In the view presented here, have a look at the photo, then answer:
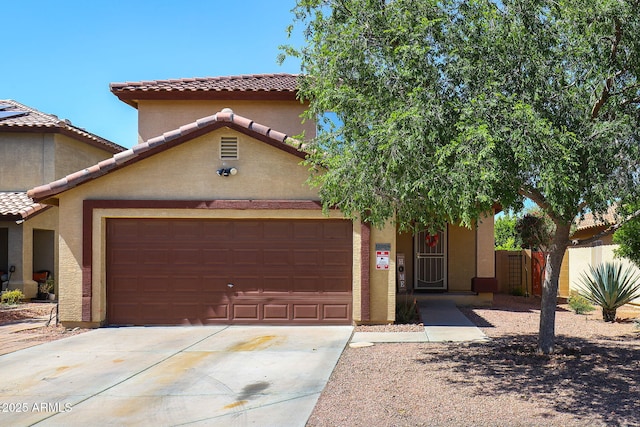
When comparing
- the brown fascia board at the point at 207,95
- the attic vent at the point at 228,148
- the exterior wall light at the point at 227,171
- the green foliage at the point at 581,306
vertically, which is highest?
the brown fascia board at the point at 207,95

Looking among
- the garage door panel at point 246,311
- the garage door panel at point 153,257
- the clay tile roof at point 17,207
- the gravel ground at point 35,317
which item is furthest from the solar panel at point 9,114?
the garage door panel at point 246,311

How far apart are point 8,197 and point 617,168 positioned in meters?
19.2

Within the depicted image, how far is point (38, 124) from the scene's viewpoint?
20.1 meters

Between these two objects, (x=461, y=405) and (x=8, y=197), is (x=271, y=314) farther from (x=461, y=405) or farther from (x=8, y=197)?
(x=8, y=197)

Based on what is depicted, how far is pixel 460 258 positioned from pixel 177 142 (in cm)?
914

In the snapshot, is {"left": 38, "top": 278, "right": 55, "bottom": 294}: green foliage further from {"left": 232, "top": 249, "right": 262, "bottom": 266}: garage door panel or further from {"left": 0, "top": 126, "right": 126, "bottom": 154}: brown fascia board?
{"left": 232, "top": 249, "right": 262, "bottom": 266}: garage door panel

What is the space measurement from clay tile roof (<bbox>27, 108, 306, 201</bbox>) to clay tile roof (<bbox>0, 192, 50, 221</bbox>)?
6266 millimetres

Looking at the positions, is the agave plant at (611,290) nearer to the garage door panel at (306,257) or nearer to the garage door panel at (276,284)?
the garage door panel at (306,257)

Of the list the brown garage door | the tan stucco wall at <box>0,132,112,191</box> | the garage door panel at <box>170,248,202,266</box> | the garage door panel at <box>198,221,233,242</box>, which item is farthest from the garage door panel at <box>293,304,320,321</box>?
the tan stucco wall at <box>0,132,112,191</box>

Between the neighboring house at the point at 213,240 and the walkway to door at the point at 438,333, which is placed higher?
the neighboring house at the point at 213,240

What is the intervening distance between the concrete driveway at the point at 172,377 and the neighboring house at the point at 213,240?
73 cm

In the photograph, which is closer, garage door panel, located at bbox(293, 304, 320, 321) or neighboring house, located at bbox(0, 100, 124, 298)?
garage door panel, located at bbox(293, 304, 320, 321)

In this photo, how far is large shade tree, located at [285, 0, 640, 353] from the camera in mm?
6648

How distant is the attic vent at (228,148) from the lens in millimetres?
12367
